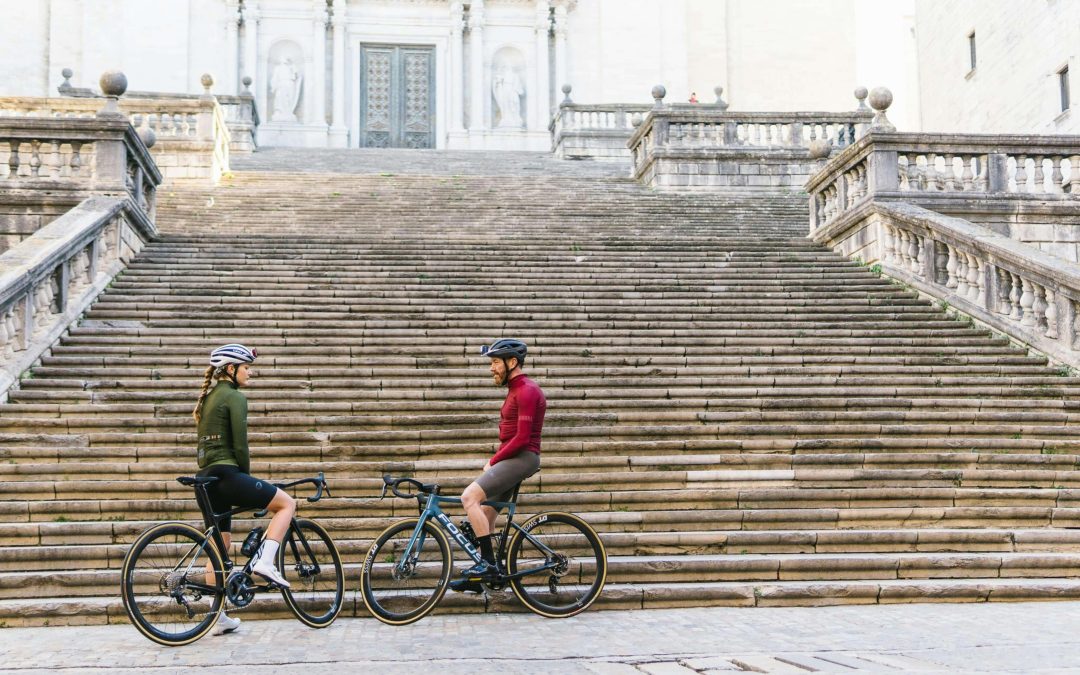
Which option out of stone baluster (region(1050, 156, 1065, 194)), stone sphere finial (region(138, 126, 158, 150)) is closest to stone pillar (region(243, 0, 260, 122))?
stone sphere finial (region(138, 126, 158, 150))

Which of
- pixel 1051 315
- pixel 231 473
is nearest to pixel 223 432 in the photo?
pixel 231 473

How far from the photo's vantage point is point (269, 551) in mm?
6695

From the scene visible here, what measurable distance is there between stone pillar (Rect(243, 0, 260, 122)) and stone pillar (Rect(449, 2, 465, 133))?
5054 mm

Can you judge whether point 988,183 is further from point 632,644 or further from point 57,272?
point 57,272

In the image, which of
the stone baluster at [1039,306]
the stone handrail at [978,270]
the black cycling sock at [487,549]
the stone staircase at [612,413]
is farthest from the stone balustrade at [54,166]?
the stone baluster at [1039,306]

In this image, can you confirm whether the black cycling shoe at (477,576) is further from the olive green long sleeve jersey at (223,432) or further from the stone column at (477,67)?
the stone column at (477,67)

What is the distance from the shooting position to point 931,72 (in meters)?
32.9

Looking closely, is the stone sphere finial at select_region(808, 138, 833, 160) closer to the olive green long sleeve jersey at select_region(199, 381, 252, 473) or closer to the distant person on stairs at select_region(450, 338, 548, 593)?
the distant person on stairs at select_region(450, 338, 548, 593)

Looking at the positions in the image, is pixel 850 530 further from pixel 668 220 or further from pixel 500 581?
pixel 668 220

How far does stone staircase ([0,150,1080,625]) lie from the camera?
7.97 m

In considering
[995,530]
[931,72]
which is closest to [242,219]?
[995,530]

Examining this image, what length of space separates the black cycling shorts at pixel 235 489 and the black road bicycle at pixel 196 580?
0.05 metres

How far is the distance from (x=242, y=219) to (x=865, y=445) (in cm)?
1043

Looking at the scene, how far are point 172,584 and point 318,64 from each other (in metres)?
27.8
